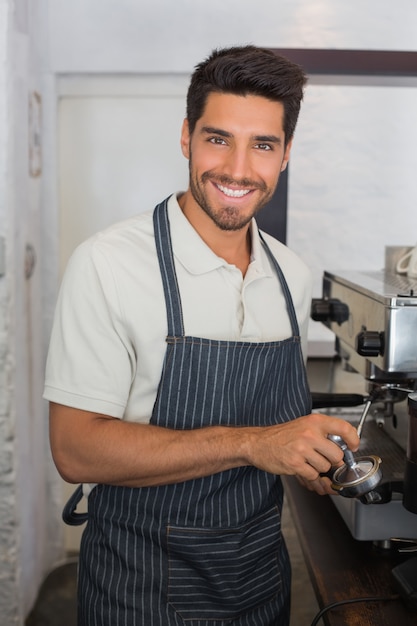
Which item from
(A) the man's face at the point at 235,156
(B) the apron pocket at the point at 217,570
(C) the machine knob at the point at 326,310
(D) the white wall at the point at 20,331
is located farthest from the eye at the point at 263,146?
(D) the white wall at the point at 20,331

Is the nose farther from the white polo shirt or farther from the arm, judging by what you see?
the arm

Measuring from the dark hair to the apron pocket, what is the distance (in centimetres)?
83

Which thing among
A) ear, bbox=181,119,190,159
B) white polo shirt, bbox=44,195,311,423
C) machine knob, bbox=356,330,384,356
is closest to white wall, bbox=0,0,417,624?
ear, bbox=181,119,190,159

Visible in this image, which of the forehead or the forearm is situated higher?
the forehead

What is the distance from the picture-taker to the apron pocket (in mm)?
1442

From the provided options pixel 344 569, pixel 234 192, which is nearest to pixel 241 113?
pixel 234 192

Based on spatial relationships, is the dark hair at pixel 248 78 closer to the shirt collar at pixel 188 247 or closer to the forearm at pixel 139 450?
the shirt collar at pixel 188 247

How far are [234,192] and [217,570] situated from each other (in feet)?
2.44

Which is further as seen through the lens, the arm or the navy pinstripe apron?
the navy pinstripe apron

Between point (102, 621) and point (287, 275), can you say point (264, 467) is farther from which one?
point (287, 275)

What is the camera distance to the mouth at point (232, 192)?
1.51m

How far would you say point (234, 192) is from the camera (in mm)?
1513

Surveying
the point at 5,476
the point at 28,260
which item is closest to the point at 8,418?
the point at 5,476

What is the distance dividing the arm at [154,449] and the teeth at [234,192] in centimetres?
47
